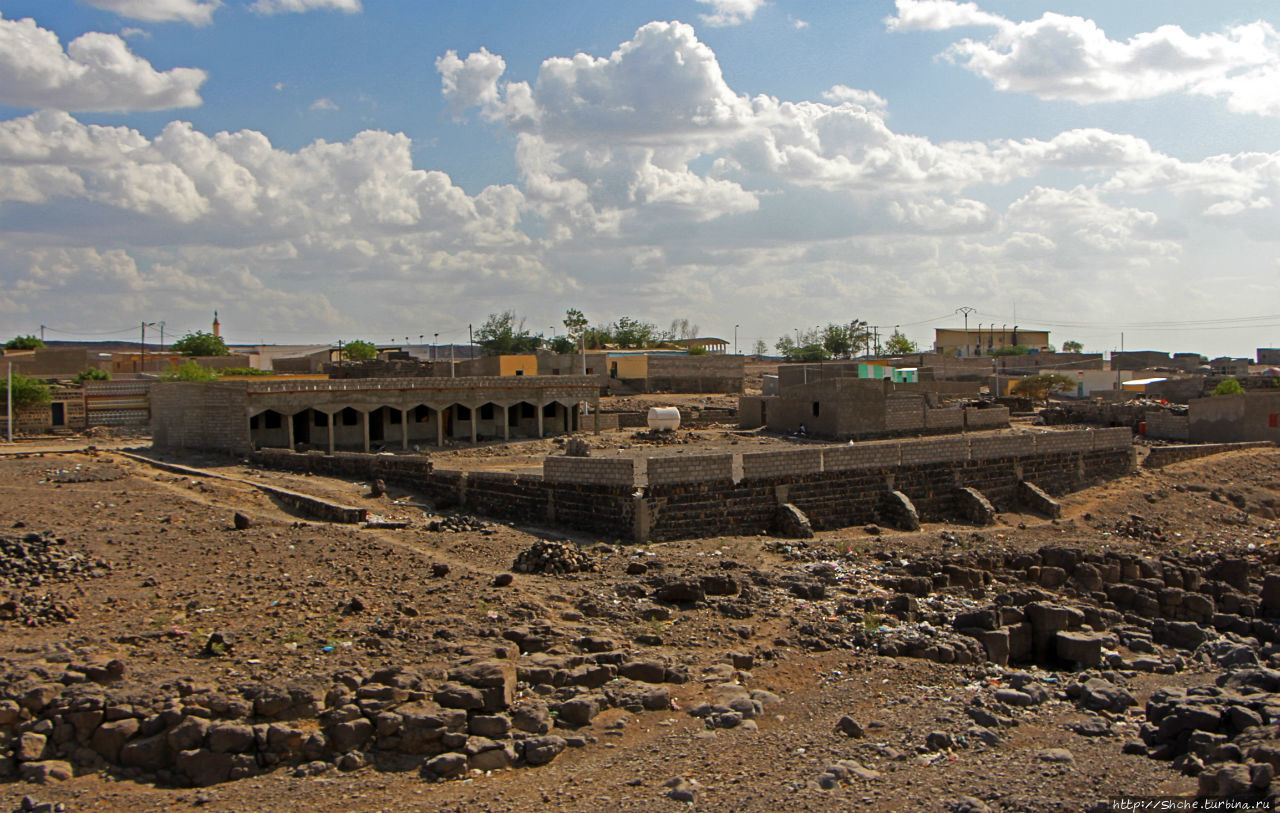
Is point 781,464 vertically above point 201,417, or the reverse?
point 201,417

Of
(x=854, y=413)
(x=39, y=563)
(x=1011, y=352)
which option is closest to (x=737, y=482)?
(x=39, y=563)

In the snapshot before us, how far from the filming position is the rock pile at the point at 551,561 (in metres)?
14.1

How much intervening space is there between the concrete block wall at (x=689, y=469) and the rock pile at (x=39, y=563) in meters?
8.44

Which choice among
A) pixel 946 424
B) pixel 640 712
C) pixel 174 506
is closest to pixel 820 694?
pixel 640 712

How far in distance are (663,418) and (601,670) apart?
25.3 metres

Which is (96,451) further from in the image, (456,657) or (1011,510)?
(1011,510)

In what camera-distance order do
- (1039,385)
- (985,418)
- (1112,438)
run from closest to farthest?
(1112,438) < (985,418) < (1039,385)

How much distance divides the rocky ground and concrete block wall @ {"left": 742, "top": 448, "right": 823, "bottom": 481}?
1517 mm

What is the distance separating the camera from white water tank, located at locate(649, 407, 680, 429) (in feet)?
115

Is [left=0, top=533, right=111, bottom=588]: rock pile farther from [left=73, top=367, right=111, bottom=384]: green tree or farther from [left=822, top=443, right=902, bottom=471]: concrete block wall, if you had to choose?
[left=73, top=367, right=111, bottom=384]: green tree

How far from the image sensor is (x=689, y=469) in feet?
57.1

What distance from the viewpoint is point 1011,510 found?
22734 millimetres

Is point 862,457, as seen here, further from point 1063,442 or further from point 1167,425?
point 1167,425

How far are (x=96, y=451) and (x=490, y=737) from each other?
21.7 m
